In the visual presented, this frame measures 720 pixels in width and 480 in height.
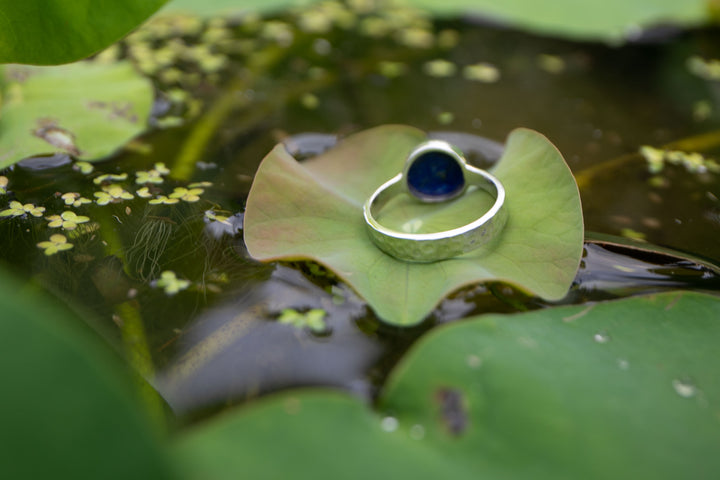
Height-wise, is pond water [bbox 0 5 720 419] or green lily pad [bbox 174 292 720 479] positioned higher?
green lily pad [bbox 174 292 720 479]

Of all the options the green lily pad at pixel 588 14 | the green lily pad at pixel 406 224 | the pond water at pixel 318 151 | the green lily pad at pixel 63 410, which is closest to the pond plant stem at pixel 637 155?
the pond water at pixel 318 151

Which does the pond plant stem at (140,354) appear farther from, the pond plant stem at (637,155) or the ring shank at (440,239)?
the pond plant stem at (637,155)

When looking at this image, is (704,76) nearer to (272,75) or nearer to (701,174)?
(701,174)

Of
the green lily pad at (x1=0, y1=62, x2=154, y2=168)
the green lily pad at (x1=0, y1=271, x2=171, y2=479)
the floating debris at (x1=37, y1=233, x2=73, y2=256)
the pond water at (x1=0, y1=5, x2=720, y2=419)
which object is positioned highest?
the green lily pad at (x1=0, y1=271, x2=171, y2=479)

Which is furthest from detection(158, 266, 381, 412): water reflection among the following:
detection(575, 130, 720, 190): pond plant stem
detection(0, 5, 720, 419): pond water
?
detection(575, 130, 720, 190): pond plant stem

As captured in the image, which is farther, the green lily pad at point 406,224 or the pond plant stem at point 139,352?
the green lily pad at point 406,224

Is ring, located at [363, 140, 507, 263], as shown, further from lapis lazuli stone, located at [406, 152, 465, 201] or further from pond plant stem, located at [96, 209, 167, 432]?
pond plant stem, located at [96, 209, 167, 432]
